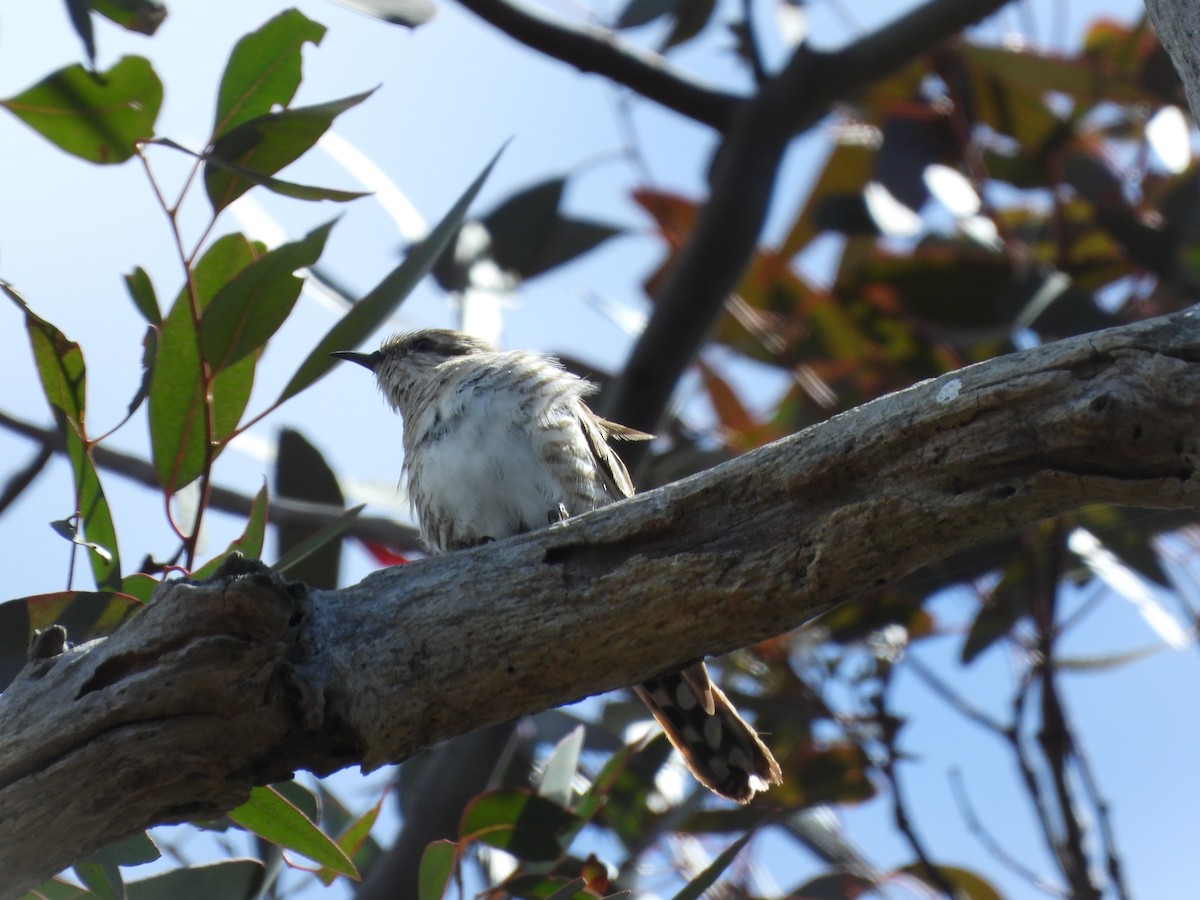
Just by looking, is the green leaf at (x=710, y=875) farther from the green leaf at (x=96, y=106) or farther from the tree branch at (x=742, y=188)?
the green leaf at (x=96, y=106)

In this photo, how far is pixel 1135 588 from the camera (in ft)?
15.6

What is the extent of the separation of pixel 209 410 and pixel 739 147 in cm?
259

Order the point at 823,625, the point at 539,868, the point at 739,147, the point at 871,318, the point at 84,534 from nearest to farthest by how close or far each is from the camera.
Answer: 1. the point at 84,534
2. the point at 539,868
3. the point at 739,147
4. the point at 823,625
5. the point at 871,318

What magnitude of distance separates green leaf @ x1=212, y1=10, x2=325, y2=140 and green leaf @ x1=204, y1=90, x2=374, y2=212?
0.29 feet

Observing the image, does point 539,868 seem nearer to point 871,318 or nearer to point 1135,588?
point 1135,588

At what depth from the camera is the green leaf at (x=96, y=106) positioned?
3.03 metres

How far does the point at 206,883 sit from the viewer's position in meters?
2.93

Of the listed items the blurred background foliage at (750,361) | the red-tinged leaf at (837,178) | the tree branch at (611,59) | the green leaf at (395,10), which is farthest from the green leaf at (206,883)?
the red-tinged leaf at (837,178)

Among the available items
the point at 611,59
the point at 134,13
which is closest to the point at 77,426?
the point at 134,13

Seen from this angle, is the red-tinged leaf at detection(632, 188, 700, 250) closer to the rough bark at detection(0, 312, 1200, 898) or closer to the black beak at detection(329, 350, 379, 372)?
the black beak at detection(329, 350, 379, 372)

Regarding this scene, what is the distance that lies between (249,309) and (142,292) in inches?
10.3

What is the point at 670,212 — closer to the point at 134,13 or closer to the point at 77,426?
the point at 134,13

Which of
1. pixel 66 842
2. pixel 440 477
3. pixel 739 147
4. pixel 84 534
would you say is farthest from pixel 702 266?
pixel 66 842

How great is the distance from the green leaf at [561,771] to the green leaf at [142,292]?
1656 mm
